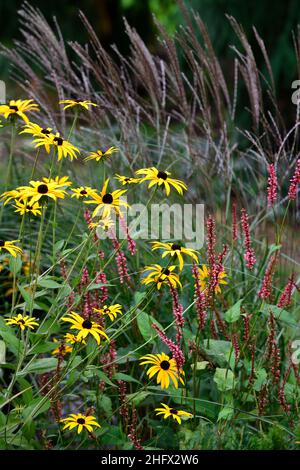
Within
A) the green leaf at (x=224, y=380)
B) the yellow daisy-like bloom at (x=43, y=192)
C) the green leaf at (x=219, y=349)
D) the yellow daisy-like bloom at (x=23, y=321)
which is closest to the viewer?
the yellow daisy-like bloom at (x=43, y=192)

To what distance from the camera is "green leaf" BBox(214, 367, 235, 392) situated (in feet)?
7.40

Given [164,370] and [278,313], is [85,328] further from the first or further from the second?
[278,313]

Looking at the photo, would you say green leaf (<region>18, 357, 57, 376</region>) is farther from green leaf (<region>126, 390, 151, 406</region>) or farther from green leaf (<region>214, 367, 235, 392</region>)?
green leaf (<region>214, 367, 235, 392</region>)

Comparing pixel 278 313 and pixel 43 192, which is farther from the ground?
pixel 43 192

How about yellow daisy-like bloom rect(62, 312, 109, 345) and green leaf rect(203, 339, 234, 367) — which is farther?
green leaf rect(203, 339, 234, 367)

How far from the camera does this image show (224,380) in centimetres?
228

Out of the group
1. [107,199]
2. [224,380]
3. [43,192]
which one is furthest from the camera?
[224,380]

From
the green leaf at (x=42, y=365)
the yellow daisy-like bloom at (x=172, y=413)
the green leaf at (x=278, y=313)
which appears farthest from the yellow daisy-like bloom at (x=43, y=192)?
the green leaf at (x=278, y=313)

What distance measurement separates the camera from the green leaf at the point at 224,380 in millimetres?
2256

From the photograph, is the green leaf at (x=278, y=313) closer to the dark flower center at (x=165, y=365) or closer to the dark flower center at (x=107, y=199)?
the dark flower center at (x=165, y=365)

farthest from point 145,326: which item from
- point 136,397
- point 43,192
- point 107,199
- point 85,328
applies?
point 43,192

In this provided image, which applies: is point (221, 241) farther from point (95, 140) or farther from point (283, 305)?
point (283, 305)

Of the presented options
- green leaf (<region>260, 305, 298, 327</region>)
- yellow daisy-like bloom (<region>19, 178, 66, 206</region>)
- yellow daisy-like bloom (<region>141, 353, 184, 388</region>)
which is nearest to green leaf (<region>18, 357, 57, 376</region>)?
yellow daisy-like bloom (<region>141, 353, 184, 388</region>)
